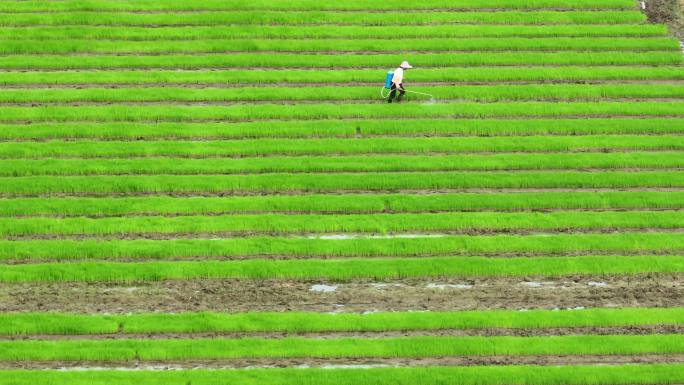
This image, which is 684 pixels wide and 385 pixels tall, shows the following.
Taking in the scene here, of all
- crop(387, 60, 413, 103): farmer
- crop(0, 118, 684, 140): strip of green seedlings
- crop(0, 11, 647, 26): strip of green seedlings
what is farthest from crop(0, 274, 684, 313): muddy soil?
crop(0, 11, 647, 26): strip of green seedlings

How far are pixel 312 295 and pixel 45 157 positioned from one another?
11911 mm

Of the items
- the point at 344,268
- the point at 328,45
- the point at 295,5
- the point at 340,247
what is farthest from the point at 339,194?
the point at 295,5

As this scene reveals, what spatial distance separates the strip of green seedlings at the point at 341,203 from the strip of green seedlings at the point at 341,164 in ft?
4.65

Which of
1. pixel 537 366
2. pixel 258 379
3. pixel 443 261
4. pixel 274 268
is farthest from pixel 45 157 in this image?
pixel 537 366

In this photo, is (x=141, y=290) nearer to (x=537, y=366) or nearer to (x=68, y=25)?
(x=537, y=366)

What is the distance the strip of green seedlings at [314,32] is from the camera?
1380 inches

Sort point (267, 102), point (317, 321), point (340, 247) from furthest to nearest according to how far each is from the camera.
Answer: point (267, 102)
point (340, 247)
point (317, 321)

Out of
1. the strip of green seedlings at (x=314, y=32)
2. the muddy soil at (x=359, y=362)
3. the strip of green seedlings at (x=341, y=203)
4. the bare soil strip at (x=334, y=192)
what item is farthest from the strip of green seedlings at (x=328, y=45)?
the muddy soil at (x=359, y=362)

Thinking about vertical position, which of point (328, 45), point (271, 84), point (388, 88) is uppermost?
point (328, 45)

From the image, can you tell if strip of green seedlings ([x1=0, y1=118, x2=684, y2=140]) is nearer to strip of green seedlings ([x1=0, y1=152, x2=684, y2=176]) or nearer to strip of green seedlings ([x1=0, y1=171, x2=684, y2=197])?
strip of green seedlings ([x1=0, y1=152, x2=684, y2=176])

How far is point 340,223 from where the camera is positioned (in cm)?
2753

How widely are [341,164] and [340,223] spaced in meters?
3.04

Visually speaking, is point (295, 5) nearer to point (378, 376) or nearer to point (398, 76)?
point (398, 76)

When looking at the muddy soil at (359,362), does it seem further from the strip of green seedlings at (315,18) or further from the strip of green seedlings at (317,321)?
the strip of green seedlings at (315,18)
